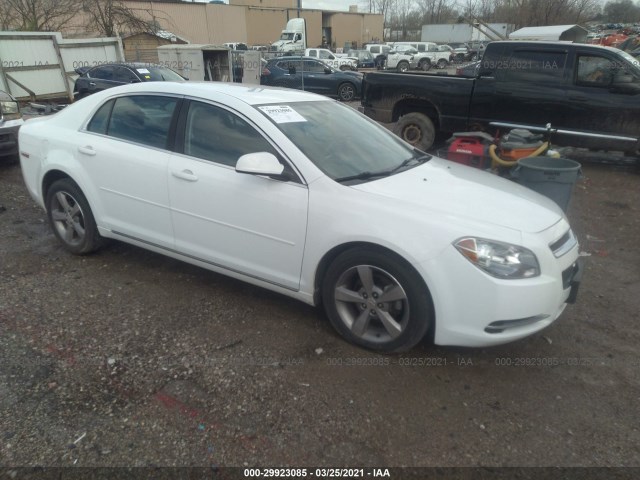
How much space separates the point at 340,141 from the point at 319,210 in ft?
2.47

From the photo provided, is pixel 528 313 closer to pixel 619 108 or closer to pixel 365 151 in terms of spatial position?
pixel 365 151

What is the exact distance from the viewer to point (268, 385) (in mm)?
2725

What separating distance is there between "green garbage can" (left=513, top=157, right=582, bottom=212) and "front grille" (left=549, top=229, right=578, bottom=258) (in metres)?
1.71

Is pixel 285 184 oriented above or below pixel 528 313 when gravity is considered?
above

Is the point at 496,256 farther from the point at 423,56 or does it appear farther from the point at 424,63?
the point at 423,56

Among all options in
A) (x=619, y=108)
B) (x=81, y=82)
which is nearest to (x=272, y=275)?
(x=619, y=108)

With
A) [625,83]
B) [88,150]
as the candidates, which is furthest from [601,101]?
[88,150]

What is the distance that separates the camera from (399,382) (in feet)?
9.11

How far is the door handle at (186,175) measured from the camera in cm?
334

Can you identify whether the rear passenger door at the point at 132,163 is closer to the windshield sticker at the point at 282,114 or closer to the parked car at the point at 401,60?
the windshield sticker at the point at 282,114

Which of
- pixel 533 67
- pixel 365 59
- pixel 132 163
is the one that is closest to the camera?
pixel 132 163

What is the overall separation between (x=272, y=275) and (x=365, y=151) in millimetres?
1150

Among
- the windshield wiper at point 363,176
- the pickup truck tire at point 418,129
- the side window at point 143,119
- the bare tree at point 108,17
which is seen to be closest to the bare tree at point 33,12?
the bare tree at point 108,17

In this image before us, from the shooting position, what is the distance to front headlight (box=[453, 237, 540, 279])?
8.45 ft
